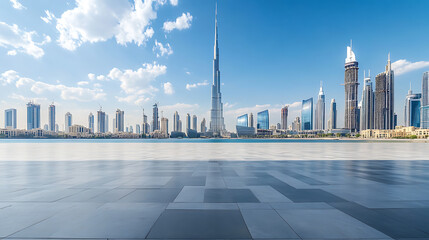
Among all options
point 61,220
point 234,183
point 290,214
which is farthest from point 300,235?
point 61,220

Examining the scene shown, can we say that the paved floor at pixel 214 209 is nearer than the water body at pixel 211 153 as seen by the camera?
Yes

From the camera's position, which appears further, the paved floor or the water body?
the water body

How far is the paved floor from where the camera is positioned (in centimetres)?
460

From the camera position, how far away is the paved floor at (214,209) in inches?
181

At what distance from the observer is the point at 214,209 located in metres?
6.03

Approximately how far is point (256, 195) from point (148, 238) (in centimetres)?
456

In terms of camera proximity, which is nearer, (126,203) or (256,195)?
(126,203)

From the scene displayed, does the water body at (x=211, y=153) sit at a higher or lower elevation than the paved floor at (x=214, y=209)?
lower

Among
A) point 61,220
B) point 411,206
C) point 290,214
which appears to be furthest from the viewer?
point 411,206

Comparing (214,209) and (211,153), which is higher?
(214,209)

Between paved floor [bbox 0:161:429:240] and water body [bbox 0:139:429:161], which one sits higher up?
paved floor [bbox 0:161:429:240]

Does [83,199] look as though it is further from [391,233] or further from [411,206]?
[411,206]

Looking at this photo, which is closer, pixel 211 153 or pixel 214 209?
pixel 214 209

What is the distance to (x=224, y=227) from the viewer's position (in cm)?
481
